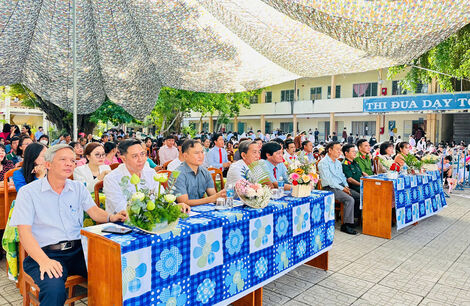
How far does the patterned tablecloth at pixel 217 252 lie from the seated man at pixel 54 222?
308mm

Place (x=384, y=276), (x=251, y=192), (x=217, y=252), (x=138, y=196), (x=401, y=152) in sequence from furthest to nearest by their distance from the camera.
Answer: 1. (x=401, y=152)
2. (x=384, y=276)
3. (x=251, y=192)
4. (x=217, y=252)
5. (x=138, y=196)

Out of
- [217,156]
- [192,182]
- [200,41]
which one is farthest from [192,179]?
[217,156]

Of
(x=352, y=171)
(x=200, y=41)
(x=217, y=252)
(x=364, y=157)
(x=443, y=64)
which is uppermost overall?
(x=200, y=41)

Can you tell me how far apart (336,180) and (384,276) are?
2.21 metres

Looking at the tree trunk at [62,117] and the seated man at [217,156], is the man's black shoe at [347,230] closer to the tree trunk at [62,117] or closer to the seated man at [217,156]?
the seated man at [217,156]

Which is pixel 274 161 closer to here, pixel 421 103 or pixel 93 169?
pixel 93 169

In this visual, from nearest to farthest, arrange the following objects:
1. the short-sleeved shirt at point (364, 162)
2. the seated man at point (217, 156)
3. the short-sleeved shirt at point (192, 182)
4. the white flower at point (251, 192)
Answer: the white flower at point (251, 192) → the short-sleeved shirt at point (192, 182) → the short-sleeved shirt at point (364, 162) → the seated man at point (217, 156)

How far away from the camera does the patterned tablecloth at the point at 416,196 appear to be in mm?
5516

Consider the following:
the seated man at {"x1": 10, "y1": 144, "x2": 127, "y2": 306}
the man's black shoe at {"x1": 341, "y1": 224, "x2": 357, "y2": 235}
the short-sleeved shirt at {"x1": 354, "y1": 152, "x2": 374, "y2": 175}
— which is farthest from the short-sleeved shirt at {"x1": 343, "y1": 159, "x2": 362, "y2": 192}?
the seated man at {"x1": 10, "y1": 144, "x2": 127, "y2": 306}

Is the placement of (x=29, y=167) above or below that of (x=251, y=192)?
above

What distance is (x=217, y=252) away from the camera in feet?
8.83

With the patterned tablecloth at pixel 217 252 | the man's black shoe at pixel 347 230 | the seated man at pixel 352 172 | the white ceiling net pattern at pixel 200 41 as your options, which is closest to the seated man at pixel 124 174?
the patterned tablecloth at pixel 217 252

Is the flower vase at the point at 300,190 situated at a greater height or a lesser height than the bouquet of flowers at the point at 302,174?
lesser

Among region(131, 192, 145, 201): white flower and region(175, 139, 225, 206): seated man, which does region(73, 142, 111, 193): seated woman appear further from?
region(131, 192, 145, 201): white flower
